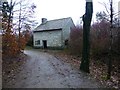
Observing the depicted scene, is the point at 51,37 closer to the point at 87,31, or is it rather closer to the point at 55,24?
the point at 55,24

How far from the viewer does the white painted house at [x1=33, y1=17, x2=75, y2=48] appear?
145 ft

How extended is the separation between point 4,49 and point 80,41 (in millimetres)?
13919

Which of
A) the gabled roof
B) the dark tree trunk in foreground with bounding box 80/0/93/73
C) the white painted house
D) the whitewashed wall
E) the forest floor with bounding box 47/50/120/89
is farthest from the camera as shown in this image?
the gabled roof

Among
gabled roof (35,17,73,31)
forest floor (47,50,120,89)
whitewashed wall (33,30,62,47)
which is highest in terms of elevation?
gabled roof (35,17,73,31)

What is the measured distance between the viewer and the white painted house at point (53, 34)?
44281mm

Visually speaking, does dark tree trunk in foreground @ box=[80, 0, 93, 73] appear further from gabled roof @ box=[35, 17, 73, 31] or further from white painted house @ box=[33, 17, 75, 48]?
gabled roof @ box=[35, 17, 73, 31]

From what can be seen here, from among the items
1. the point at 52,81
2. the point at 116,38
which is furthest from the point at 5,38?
the point at 116,38

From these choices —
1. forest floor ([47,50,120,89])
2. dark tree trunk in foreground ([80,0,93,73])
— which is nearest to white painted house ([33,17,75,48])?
forest floor ([47,50,120,89])

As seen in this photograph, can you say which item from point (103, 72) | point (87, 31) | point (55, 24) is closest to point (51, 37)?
point (55, 24)

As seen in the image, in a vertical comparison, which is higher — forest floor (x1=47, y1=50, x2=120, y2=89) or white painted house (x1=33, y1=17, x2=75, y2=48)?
white painted house (x1=33, y1=17, x2=75, y2=48)

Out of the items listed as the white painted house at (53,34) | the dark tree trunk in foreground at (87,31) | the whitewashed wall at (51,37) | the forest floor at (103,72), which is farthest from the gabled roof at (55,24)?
the dark tree trunk in foreground at (87,31)

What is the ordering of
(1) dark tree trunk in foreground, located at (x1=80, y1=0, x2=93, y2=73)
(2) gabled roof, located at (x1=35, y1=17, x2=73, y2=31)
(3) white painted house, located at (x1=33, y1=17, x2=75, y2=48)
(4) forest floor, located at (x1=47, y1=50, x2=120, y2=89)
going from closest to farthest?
1. (4) forest floor, located at (x1=47, y1=50, x2=120, y2=89)
2. (1) dark tree trunk in foreground, located at (x1=80, y1=0, x2=93, y2=73)
3. (3) white painted house, located at (x1=33, y1=17, x2=75, y2=48)
4. (2) gabled roof, located at (x1=35, y1=17, x2=73, y2=31)

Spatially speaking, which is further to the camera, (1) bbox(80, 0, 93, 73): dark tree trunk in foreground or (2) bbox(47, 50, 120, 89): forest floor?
(1) bbox(80, 0, 93, 73): dark tree trunk in foreground

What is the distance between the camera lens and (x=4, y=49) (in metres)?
14.8
